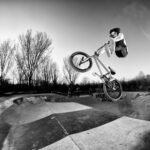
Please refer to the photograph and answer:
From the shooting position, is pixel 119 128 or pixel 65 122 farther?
pixel 65 122

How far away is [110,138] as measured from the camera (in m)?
6.40

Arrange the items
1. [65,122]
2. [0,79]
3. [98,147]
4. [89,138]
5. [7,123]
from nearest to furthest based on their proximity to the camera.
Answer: [98,147], [89,138], [65,122], [7,123], [0,79]

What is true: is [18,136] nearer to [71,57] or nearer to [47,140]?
[47,140]

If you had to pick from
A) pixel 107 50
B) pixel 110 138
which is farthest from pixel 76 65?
pixel 110 138

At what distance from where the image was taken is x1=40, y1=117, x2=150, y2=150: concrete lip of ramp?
18.7 feet

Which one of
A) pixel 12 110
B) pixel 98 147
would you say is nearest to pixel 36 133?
pixel 98 147

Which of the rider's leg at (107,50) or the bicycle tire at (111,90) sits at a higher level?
the rider's leg at (107,50)

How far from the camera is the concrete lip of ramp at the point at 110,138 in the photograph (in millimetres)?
5711

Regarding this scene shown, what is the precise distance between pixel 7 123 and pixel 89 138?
7.49 m

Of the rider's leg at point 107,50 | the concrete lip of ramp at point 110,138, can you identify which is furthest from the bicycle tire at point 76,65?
the concrete lip of ramp at point 110,138

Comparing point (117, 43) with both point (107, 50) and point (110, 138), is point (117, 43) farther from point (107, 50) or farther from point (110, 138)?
point (110, 138)

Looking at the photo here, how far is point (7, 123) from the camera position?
10.1 metres

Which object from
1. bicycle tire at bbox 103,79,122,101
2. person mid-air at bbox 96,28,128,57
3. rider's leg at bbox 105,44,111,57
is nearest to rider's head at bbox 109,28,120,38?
person mid-air at bbox 96,28,128,57

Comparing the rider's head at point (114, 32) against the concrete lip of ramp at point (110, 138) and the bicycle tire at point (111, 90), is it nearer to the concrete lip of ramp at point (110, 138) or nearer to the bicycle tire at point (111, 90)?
the bicycle tire at point (111, 90)
